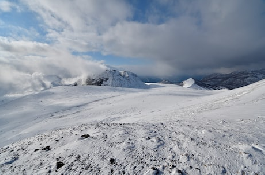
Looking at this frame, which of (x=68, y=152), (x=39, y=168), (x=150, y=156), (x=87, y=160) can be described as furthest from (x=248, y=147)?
(x=39, y=168)

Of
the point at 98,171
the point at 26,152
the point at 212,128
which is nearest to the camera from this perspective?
the point at 98,171

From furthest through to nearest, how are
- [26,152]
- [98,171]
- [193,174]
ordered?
[26,152] < [98,171] < [193,174]

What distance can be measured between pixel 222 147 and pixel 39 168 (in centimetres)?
937

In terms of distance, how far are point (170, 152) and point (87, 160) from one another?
4.28 metres

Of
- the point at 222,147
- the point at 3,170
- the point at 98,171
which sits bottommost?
the point at 3,170

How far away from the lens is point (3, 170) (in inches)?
305

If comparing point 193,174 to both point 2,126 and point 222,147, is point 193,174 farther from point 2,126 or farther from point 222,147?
point 2,126

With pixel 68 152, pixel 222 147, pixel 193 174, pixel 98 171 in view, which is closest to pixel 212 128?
pixel 222 147

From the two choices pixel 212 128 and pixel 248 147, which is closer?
pixel 248 147

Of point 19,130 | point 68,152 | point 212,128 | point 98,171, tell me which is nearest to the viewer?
point 98,171

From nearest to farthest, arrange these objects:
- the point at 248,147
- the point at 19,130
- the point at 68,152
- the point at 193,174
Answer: the point at 193,174 → the point at 248,147 → the point at 68,152 → the point at 19,130

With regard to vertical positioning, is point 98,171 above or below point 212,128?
below

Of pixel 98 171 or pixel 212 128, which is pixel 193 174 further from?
pixel 212 128

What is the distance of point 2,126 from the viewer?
25.4 meters
